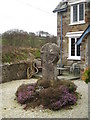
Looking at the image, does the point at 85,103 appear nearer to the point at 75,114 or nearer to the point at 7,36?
the point at 75,114

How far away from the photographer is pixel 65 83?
870 centimetres

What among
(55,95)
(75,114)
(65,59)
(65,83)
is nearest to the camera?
(75,114)

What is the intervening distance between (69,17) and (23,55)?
5238mm

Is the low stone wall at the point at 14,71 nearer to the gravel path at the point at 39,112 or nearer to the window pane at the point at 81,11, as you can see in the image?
the gravel path at the point at 39,112

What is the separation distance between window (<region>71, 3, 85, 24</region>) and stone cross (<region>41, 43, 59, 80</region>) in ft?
25.1

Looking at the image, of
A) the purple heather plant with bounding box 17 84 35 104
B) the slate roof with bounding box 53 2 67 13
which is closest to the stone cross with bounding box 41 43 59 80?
the purple heather plant with bounding box 17 84 35 104

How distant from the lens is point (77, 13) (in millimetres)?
16266

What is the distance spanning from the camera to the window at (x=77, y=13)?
52.2ft

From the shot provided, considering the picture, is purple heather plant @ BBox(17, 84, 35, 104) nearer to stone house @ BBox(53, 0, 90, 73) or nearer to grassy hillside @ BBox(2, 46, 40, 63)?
grassy hillside @ BBox(2, 46, 40, 63)

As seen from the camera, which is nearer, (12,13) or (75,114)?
(75,114)

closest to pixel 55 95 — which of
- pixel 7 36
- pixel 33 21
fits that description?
pixel 7 36

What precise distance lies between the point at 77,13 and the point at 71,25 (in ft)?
3.65

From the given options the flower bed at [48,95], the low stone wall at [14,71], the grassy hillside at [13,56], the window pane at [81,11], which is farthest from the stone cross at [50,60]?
the window pane at [81,11]

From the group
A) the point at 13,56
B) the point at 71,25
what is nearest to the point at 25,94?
the point at 13,56
